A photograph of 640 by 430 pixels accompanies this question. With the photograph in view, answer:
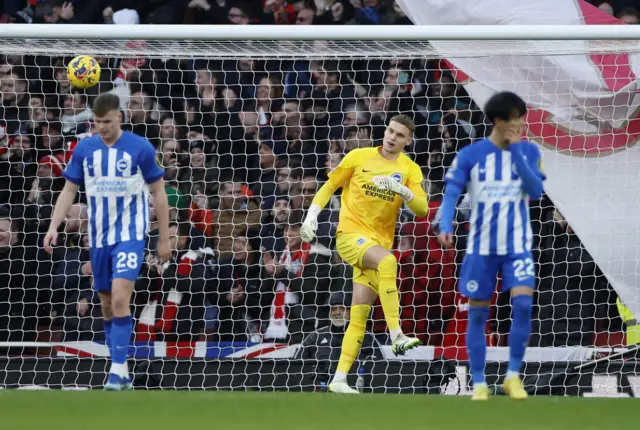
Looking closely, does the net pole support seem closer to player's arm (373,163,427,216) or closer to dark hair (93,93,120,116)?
player's arm (373,163,427,216)

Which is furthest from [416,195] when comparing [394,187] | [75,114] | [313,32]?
[75,114]

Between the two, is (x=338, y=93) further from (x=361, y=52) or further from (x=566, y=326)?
(x=566, y=326)

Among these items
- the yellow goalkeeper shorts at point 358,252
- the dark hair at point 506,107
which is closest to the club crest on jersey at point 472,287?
the dark hair at point 506,107

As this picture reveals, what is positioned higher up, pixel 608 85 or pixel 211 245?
pixel 608 85

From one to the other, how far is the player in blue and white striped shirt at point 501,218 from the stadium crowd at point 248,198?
2.54m

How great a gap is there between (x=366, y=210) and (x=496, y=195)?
181cm

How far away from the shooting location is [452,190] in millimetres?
6070

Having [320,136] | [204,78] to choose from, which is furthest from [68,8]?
[320,136]

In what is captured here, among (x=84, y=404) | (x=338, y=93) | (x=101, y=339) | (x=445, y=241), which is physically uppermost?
(x=338, y=93)

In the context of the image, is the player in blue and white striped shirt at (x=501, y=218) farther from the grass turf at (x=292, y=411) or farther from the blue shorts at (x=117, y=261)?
the blue shorts at (x=117, y=261)

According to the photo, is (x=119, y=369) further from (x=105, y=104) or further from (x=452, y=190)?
(x=452, y=190)

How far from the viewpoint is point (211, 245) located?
9398mm

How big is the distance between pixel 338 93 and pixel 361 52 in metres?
1.23

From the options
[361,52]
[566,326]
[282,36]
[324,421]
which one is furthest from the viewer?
[566,326]
